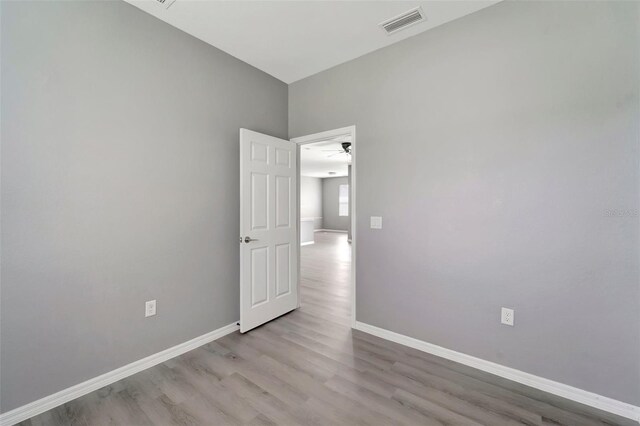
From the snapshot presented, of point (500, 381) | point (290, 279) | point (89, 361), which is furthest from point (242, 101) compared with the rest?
point (500, 381)

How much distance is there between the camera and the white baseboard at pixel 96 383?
64.6 inches

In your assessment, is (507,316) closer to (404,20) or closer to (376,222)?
(376,222)

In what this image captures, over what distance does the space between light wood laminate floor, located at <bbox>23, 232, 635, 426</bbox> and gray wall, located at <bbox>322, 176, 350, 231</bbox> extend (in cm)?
1092

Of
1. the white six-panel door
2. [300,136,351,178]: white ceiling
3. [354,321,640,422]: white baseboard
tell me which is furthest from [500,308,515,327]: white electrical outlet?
[300,136,351,178]: white ceiling

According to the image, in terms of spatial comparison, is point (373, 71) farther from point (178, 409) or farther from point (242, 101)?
point (178, 409)

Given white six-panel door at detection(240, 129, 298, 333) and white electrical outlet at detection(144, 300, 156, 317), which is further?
white six-panel door at detection(240, 129, 298, 333)

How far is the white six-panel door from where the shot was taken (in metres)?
2.77

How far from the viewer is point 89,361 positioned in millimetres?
1921

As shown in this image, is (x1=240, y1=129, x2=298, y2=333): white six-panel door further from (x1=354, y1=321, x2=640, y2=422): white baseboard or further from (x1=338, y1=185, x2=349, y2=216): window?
(x1=338, y1=185, x2=349, y2=216): window

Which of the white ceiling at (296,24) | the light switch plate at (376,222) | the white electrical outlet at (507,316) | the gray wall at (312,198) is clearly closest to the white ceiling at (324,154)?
the white ceiling at (296,24)

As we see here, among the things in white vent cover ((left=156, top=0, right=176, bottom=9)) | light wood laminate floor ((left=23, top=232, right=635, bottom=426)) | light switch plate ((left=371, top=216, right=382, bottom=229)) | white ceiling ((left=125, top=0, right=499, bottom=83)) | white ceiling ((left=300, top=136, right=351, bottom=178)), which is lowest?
light wood laminate floor ((left=23, top=232, right=635, bottom=426))

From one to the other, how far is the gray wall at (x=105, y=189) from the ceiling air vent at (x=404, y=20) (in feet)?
5.29

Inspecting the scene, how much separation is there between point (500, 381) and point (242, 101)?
11.4 ft

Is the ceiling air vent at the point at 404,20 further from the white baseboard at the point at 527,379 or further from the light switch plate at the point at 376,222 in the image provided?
the white baseboard at the point at 527,379
